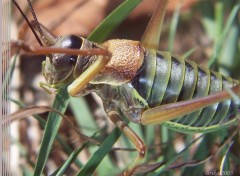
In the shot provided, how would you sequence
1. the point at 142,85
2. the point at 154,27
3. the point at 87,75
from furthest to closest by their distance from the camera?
the point at 154,27 → the point at 142,85 → the point at 87,75

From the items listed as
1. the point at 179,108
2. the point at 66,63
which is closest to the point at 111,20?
the point at 66,63

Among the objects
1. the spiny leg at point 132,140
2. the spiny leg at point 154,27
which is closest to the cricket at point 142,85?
the spiny leg at point 132,140

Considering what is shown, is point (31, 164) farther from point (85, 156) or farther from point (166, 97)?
point (166, 97)

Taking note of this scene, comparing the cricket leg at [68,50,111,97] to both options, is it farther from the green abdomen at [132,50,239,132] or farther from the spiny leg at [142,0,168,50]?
the spiny leg at [142,0,168,50]

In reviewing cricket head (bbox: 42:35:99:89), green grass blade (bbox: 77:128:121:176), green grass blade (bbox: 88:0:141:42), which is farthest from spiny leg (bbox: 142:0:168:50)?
green grass blade (bbox: 77:128:121:176)

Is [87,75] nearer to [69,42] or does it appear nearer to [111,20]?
[69,42]

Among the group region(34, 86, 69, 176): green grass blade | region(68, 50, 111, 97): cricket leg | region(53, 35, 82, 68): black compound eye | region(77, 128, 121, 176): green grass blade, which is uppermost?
region(53, 35, 82, 68): black compound eye
